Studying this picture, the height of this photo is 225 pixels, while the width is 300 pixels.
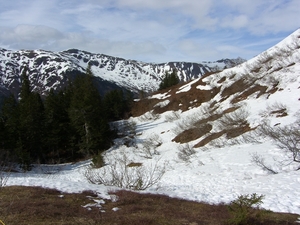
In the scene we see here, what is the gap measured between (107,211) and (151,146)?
23393 millimetres

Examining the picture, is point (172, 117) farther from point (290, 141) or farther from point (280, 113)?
point (290, 141)

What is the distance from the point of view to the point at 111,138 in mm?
38188

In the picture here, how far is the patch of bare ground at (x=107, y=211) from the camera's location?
6.05m

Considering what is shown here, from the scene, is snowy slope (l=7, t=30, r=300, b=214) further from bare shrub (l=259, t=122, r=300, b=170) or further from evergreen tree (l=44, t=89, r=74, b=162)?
evergreen tree (l=44, t=89, r=74, b=162)

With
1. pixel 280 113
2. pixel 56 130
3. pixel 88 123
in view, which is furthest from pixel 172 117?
pixel 280 113

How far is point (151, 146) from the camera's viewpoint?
100 ft

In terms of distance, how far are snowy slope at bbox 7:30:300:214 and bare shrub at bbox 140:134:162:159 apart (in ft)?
0.70

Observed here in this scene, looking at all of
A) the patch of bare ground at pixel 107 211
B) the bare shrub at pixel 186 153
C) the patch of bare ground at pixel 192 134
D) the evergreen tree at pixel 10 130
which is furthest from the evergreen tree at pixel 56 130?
the patch of bare ground at pixel 107 211

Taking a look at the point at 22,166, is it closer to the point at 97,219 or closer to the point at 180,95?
the point at 97,219

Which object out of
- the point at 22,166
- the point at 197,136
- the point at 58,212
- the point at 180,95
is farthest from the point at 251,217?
the point at 180,95

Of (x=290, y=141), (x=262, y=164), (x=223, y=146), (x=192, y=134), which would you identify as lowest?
(x=262, y=164)

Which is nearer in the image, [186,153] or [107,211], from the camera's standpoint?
[107,211]

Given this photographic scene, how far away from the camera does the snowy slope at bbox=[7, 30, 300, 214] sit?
10903 millimetres

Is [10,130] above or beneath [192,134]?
above
